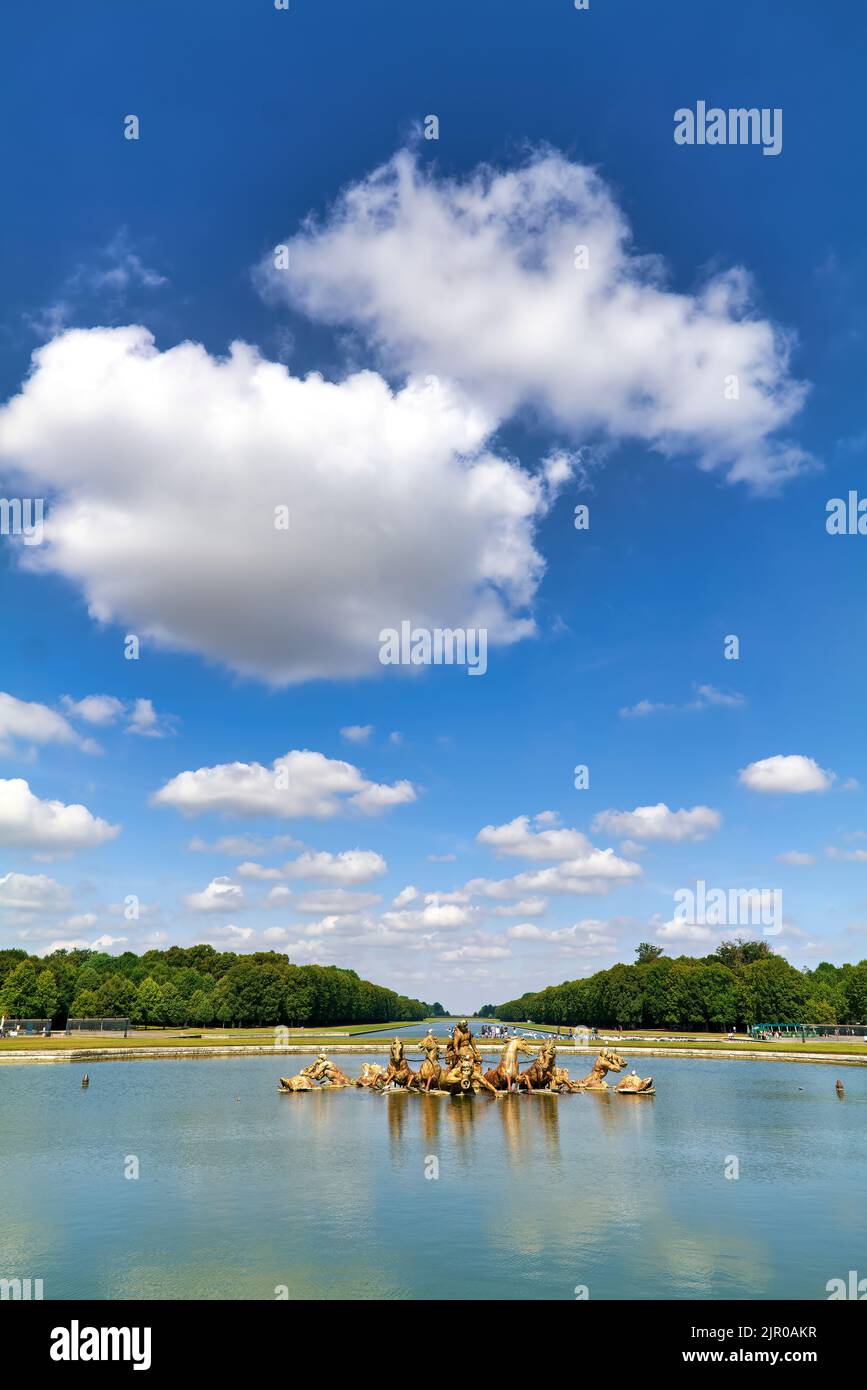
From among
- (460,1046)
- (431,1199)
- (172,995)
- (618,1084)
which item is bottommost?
(172,995)

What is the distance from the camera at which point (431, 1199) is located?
1106 inches

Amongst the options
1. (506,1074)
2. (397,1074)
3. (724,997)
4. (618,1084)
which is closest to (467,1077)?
(506,1074)

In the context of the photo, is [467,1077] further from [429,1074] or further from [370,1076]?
[370,1076]

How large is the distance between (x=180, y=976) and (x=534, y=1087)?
435ft

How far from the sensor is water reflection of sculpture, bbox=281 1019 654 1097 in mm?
56688

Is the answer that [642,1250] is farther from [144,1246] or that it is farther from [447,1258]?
[144,1246]

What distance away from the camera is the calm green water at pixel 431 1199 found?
20.9 m

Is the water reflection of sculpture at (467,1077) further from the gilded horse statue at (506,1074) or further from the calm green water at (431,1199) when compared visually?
the calm green water at (431,1199)

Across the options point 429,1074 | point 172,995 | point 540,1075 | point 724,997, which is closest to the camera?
point 429,1074

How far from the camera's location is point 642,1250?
2262 centimetres

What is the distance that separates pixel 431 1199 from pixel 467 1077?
29.0m

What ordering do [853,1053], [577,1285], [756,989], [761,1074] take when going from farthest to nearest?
1. [756,989]
2. [853,1053]
3. [761,1074]
4. [577,1285]
